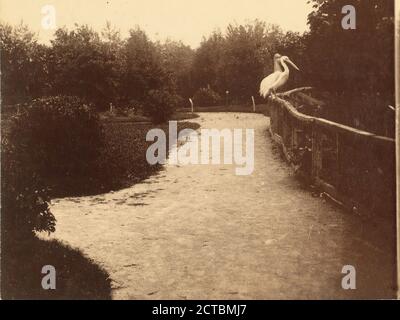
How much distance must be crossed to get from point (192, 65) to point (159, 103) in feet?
4.02

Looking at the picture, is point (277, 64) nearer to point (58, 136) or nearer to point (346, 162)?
point (346, 162)

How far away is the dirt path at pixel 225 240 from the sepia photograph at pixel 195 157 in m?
0.03

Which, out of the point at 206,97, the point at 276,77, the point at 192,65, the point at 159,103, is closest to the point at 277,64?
the point at 276,77

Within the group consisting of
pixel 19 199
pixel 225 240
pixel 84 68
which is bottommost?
pixel 225 240

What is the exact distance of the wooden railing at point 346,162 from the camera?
20.9 feet

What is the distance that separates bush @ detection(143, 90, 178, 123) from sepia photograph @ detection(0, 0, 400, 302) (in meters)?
0.06

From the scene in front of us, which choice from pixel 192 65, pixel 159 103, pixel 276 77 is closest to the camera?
pixel 192 65

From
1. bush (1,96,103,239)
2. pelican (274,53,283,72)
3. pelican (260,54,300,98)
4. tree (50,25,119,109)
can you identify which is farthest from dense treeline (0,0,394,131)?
pelican (260,54,300,98)

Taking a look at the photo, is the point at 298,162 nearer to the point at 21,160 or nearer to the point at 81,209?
the point at 81,209

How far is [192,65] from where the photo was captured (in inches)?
456

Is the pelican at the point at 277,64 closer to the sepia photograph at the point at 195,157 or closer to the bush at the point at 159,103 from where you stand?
the sepia photograph at the point at 195,157

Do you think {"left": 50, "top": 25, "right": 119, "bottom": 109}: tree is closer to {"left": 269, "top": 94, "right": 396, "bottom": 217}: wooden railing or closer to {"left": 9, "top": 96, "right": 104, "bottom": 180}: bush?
{"left": 9, "top": 96, "right": 104, "bottom": 180}: bush

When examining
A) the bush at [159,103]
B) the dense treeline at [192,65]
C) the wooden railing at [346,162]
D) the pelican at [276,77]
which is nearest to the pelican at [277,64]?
the pelican at [276,77]

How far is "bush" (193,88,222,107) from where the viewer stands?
491 inches
